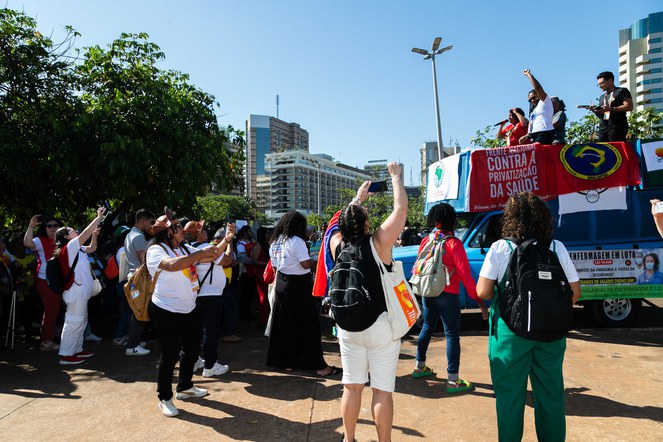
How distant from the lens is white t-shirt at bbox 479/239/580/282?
3.02 m

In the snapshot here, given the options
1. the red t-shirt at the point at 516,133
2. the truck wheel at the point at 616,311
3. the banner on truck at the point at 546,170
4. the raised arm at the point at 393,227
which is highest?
the red t-shirt at the point at 516,133

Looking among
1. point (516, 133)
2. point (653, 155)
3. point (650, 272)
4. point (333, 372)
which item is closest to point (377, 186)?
point (333, 372)

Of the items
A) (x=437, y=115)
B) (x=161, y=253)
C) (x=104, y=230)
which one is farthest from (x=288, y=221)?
(x=437, y=115)

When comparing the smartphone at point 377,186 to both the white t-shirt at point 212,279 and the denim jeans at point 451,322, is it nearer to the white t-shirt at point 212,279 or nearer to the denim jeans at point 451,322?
the denim jeans at point 451,322

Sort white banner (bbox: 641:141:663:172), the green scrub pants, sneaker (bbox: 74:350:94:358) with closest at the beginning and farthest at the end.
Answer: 1. the green scrub pants
2. sneaker (bbox: 74:350:94:358)
3. white banner (bbox: 641:141:663:172)

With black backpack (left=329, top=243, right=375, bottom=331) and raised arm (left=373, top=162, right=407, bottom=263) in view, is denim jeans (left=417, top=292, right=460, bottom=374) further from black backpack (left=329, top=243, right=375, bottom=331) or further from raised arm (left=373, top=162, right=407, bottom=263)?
black backpack (left=329, top=243, right=375, bottom=331)

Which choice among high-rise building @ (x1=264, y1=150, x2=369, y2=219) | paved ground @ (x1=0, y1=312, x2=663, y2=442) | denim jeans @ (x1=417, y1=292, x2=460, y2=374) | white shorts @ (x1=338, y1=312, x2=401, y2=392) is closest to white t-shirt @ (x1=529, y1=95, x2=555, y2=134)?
paved ground @ (x1=0, y1=312, x2=663, y2=442)

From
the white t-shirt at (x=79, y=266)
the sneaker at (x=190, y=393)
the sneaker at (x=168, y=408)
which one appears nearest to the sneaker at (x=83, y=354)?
the white t-shirt at (x=79, y=266)

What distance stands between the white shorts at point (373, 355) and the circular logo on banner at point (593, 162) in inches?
200

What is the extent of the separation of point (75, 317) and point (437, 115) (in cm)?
1578

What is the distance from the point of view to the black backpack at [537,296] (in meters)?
2.81

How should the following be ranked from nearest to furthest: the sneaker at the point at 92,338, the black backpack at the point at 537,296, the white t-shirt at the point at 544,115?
the black backpack at the point at 537,296, the white t-shirt at the point at 544,115, the sneaker at the point at 92,338

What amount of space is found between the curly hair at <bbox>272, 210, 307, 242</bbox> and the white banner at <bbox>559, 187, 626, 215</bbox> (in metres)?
4.04

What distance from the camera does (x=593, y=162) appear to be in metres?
6.76
